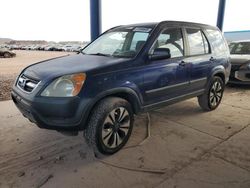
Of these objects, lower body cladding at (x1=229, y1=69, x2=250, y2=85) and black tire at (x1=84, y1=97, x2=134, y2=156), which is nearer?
black tire at (x1=84, y1=97, x2=134, y2=156)

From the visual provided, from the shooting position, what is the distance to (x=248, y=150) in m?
3.53

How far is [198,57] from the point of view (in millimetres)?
4574

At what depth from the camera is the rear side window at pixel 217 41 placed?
506 centimetres

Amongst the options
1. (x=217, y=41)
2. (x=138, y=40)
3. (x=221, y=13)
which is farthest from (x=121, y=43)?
(x=221, y=13)

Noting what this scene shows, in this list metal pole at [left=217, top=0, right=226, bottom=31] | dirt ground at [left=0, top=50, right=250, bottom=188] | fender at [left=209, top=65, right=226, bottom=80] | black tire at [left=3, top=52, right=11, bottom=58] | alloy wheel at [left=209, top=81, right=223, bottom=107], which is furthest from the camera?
black tire at [left=3, top=52, right=11, bottom=58]

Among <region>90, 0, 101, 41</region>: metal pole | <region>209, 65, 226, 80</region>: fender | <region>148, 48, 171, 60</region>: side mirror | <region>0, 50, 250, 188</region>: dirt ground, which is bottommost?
<region>0, 50, 250, 188</region>: dirt ground

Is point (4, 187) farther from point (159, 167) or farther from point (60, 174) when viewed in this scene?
point (159, 167)

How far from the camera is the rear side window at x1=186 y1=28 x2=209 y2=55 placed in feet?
14.6

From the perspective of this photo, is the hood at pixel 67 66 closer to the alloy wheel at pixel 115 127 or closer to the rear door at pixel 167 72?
the rear door at pixel 167 72

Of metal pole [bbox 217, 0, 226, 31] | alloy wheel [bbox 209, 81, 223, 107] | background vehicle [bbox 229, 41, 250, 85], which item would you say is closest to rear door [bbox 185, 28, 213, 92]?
alloy wheel [bbox 209, 81, 223, 107]

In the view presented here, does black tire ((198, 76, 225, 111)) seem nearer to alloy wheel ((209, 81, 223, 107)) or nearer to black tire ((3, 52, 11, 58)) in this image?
alloy wheel ((209, 81, 223, 107))

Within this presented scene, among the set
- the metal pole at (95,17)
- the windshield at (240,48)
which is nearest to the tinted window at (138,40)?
the metal pole at (95,17)

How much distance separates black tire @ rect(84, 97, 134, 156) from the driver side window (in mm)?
1170

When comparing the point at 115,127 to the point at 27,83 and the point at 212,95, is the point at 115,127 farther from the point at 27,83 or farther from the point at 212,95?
the point at 212,95
